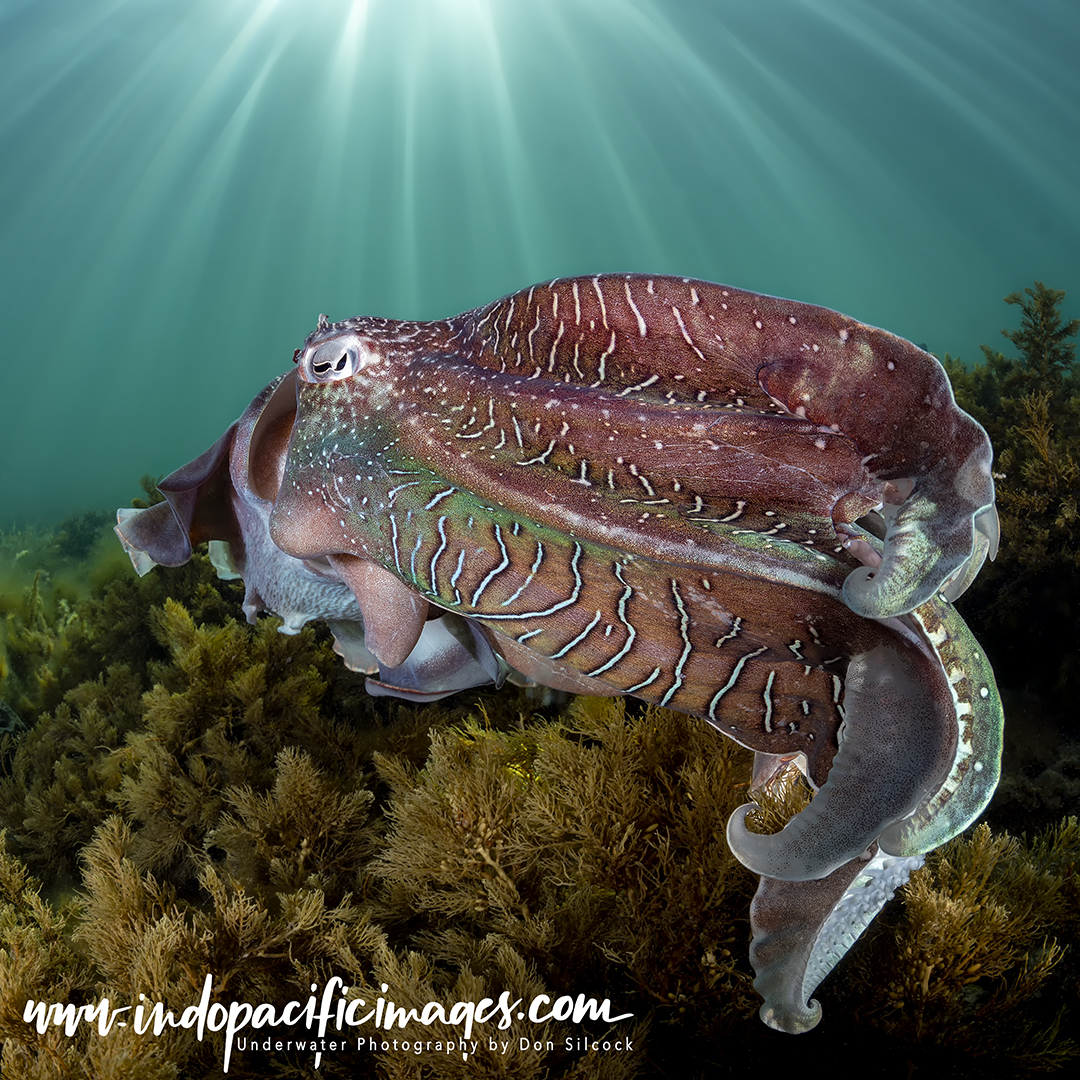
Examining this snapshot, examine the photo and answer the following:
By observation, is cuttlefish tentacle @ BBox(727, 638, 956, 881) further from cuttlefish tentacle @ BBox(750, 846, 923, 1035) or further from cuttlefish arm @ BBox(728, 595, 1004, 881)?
cuttlefish tentacle @ BBox(750, 846, 923, 1035)

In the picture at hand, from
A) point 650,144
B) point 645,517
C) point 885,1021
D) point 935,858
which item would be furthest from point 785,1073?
point 650,144

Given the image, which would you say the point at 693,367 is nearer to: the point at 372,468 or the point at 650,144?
the point at 372,468

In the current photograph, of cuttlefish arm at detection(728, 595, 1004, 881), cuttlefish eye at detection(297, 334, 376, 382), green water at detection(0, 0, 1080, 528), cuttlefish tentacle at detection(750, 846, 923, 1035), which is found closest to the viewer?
cuttlefish arm at detection(728, 595, 1004, 881)

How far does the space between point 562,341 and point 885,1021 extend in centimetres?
194

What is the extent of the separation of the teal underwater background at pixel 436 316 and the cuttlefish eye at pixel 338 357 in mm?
1248

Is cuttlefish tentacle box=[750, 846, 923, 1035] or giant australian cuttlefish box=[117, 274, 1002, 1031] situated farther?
cuttlefish tentacle box=[750, 846, 923, 1035]

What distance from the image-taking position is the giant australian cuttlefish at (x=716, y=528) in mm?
1119

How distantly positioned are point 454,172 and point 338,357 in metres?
97.0

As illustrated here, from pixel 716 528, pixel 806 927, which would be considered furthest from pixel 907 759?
pixel 716 528

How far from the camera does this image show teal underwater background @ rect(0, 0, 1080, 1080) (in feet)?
5.64

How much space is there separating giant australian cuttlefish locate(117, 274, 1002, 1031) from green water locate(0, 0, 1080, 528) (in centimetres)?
6397

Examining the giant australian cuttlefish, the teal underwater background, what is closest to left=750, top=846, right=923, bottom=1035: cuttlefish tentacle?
the giant australian cuttlefish

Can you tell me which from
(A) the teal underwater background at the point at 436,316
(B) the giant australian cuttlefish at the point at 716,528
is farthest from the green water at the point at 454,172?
(B) the giant australian cuttlefish at the point at 716,528

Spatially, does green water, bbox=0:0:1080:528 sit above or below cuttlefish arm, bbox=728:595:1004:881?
above
